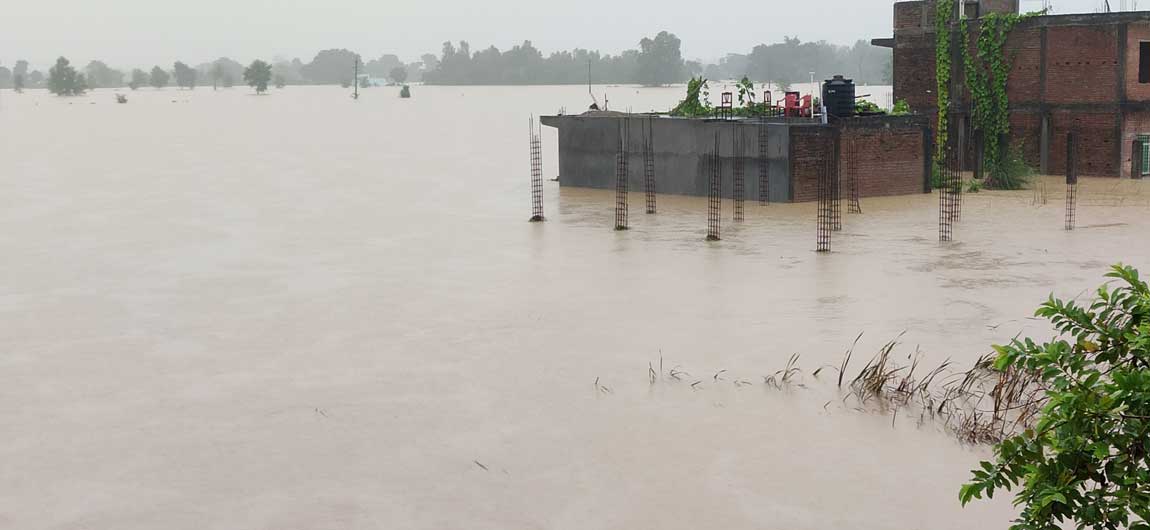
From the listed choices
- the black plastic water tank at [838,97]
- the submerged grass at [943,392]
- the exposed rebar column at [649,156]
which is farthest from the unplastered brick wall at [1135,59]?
the submerged grass at [943,392]

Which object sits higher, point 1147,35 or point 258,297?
point 1147,35

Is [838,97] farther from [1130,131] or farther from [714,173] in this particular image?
[1130,131]

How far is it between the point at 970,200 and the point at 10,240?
29.6 metres

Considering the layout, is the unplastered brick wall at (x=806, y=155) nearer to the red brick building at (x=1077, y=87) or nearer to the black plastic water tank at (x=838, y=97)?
the black plastic water tank at (x=838, y=97)

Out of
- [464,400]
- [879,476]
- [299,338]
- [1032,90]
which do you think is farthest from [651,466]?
[1032,90]

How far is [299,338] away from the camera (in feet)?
75.8

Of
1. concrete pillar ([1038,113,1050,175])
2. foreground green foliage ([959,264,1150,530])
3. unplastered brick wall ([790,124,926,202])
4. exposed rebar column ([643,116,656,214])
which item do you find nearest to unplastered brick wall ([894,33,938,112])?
concrete pillar ([1038,113,1050,175])

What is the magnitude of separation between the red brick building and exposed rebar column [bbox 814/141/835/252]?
12.5m

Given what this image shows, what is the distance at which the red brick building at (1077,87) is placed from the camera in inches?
1908

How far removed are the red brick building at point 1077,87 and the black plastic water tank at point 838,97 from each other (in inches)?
399

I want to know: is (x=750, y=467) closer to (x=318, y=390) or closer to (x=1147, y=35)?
(x=318, y=390)

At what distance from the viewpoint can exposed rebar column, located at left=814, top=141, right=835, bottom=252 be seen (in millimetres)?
33344

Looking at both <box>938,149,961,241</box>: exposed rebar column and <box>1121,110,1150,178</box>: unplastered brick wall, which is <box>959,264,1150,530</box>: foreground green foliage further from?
<box>1121,110,1150,178</box>: unplastered brick wall

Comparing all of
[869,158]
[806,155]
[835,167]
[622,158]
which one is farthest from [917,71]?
[835,167]
